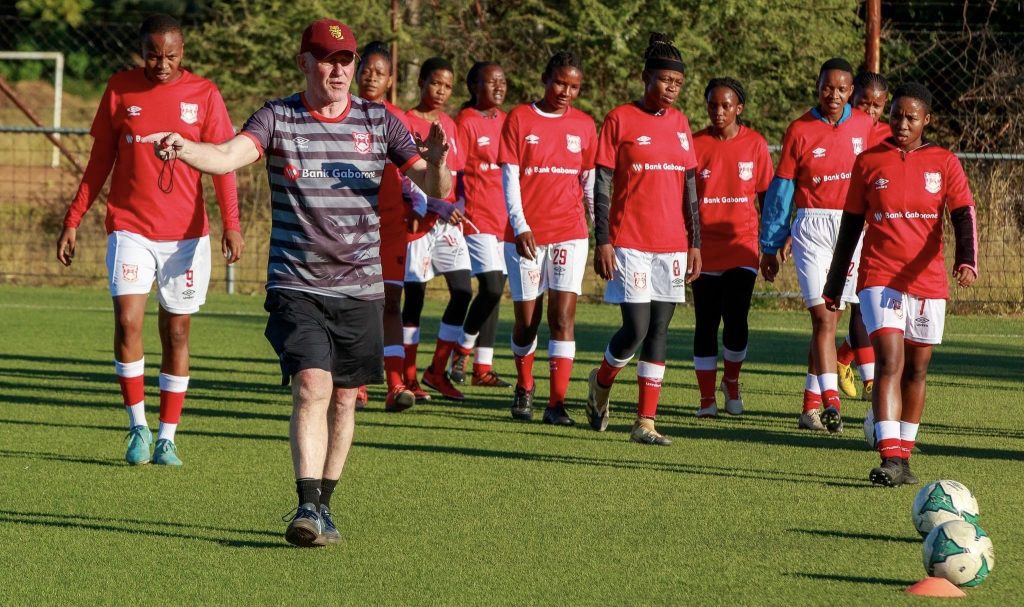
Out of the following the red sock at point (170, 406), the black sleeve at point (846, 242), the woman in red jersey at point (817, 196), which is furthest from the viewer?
the woman in red jersey at point (817, 196)

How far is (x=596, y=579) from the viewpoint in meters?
6.16

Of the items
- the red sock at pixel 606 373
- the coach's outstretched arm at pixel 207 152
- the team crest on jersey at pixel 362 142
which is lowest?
the red sock at pixel 606 373

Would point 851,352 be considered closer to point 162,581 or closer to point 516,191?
point 516,191

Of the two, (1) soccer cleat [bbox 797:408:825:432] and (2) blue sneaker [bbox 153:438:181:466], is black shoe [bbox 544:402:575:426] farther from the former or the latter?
(2) blue sneaker [bbox 153:438:181:466]

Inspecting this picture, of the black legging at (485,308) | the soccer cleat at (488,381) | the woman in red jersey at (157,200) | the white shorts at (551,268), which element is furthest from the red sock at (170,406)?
the soccer cleat at (488,381)

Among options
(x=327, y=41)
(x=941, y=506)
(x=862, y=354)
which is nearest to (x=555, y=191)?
(x=862, y=354)

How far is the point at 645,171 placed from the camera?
387 inches

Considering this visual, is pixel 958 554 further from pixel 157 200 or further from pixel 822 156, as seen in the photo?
pixel 822 156

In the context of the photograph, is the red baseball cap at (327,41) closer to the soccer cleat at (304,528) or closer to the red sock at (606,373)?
the soccer cleat at (304,528)

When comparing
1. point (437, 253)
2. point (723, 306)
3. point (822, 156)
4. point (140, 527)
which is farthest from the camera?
point (437, 253)

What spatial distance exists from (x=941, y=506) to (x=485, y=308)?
20.2 ft

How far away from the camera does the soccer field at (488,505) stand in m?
6.06

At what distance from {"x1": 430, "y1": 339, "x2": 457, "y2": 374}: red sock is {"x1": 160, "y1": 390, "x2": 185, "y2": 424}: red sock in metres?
3.50

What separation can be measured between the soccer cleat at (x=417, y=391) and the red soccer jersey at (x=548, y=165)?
1.73 m
